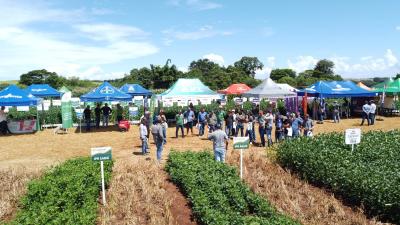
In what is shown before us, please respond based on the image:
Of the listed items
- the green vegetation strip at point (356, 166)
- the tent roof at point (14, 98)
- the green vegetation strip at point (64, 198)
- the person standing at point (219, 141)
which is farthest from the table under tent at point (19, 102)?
the green vegetation strip at point (356, 166)

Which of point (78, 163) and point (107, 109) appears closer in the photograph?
point (78, 163)

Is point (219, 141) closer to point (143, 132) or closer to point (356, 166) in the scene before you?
point (143, 132)

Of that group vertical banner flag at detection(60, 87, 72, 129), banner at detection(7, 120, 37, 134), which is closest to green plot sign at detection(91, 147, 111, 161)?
vertical banner flag at detection(60, 87, 72, 129)

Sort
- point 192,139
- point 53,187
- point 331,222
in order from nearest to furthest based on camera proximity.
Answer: point 331,222 → point 53,187 → point 192,139

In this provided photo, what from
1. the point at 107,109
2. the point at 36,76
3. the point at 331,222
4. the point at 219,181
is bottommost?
the point at 331,222

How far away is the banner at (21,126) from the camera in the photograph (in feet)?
75.5

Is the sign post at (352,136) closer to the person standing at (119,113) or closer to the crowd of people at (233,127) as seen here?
the crowd of people at (233,127)

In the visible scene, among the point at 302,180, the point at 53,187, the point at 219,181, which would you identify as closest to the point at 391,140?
the point at 302,180

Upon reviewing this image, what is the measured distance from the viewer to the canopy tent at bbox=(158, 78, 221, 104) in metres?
24.8

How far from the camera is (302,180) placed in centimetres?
1158

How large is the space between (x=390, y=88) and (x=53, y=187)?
28197 millimetres

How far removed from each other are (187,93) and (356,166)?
15616 mm

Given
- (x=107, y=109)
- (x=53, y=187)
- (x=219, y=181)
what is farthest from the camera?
(x=107, y=109)

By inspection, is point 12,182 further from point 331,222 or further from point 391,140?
point 391,140
